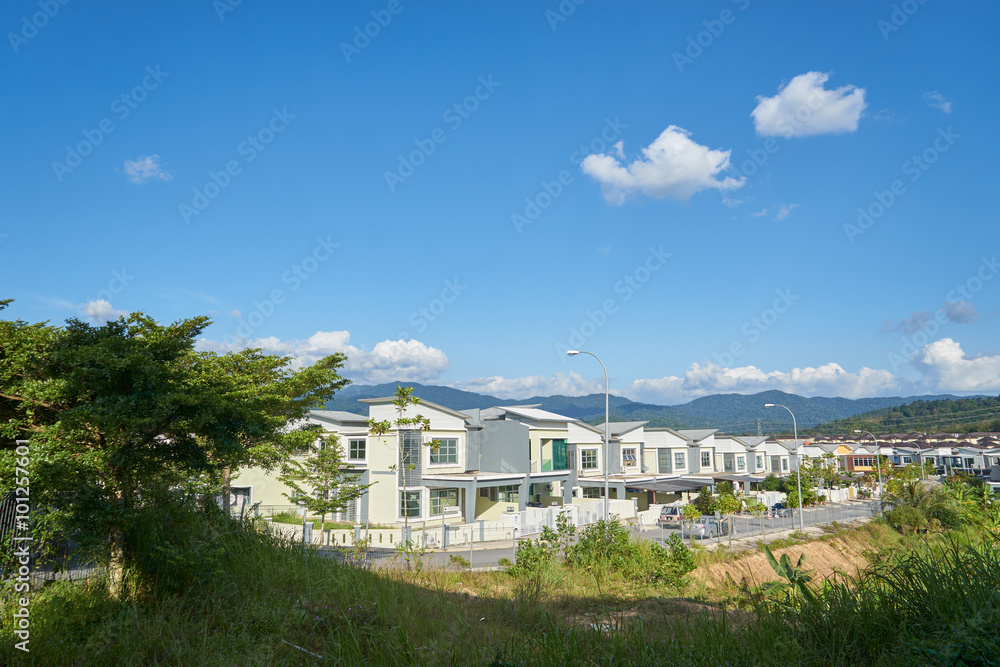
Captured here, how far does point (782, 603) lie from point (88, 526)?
7.43 metres

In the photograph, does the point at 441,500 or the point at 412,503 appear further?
the point at 441,500

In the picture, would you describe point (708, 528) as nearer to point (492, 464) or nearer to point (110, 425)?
point (492, 464)

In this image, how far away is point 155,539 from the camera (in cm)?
690

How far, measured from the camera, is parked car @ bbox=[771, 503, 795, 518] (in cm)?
3912

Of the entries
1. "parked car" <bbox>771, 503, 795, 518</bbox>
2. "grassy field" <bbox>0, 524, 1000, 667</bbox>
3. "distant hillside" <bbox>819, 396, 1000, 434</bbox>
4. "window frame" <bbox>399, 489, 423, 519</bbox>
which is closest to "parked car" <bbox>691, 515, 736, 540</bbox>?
"parked car" <bbox>771, 503, 795, 518</bbox>

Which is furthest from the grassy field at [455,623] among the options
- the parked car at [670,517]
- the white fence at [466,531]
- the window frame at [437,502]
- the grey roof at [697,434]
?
the grey roof at [697,434]

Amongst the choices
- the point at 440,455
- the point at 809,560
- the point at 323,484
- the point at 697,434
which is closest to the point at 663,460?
the point at 697,434

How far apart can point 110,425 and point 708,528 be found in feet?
90.2

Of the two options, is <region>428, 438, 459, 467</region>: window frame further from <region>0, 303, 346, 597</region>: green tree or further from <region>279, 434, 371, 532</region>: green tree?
<region>0, 303, 346, 597</region>: green tree

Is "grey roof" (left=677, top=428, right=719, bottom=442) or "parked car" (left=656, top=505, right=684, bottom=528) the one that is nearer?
"parked car" (left=656, top=505, right=684, bottom=528)

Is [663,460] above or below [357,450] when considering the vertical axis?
below

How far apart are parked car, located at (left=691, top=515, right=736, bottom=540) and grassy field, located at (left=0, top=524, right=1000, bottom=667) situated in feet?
70.2

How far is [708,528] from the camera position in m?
28.4

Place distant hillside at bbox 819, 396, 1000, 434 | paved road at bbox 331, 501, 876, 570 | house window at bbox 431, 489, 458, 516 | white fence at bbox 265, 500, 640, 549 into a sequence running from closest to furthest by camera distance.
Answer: paved road at bbox 331, 501, 876, 570 < white fence at bbox 265, 500, 640, 549 < house window at bbox 431, 489, 458, 516 < distant hillside at bbox 819, 396, 1000, 434
